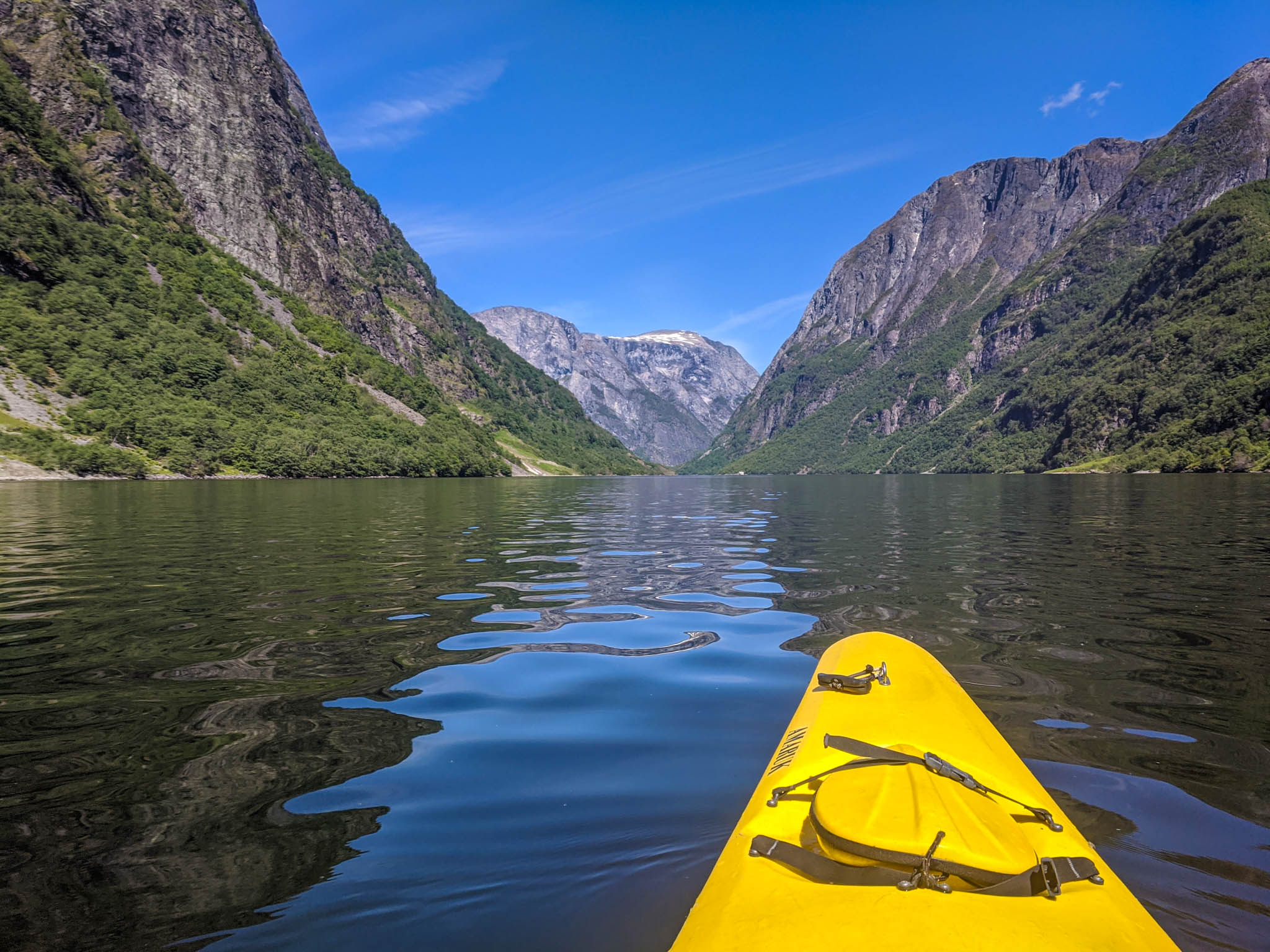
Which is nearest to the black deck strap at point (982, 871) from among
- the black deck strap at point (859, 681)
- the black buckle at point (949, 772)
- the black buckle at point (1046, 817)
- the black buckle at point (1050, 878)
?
the black buckle at point (1050, 878)

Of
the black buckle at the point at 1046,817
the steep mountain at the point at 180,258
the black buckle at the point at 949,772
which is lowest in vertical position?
the black buckle at the point at 1046,817

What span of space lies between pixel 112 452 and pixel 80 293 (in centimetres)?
6008

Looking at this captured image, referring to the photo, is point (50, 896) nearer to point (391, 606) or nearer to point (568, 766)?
point (568, 766)

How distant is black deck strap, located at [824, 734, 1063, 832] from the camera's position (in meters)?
3.53

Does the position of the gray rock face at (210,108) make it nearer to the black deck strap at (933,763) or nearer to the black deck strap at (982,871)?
the black deck strap at (933,763)

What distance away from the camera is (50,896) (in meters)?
3.85

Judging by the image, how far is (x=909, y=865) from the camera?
2898mm

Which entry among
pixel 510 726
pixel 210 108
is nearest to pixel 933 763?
pixel 510 726

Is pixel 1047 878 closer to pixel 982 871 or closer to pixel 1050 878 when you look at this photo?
pixel 1050 878

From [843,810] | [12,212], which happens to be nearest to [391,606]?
[843,810]

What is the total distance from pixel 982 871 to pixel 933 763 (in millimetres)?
906

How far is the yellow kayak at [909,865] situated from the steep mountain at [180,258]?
10576 centimetres

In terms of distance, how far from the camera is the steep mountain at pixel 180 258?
109 meters

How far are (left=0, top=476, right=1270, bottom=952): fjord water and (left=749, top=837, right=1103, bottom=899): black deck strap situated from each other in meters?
1.07
